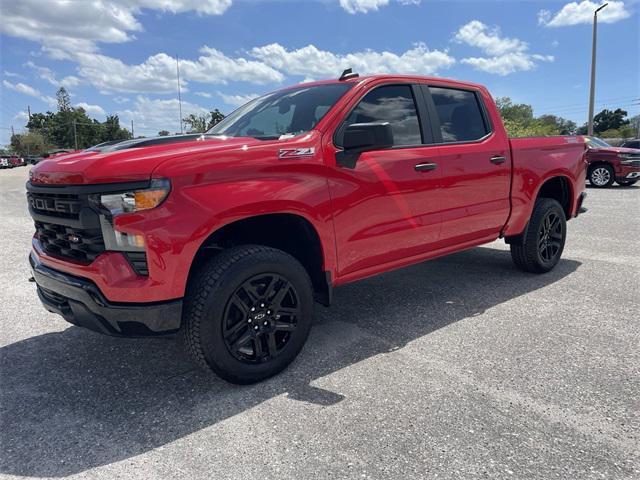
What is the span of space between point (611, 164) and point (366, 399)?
15303 mm

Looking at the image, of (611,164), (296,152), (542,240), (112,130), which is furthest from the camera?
(112,130)

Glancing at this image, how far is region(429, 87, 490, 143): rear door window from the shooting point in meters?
4.04

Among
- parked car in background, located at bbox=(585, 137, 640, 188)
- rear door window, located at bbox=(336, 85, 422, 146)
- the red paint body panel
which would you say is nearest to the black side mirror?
the red paint body panel

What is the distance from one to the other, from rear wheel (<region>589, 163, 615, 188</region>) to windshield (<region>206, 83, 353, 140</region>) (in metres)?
14.4

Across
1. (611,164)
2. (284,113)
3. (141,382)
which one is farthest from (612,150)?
(141,382)

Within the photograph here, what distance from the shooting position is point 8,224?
943 centimetres

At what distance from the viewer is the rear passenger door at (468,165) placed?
394 centimetres

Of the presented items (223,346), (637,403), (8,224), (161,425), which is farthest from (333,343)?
(8,224)

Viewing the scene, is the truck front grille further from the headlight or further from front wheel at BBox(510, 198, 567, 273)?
front wheel at BBox(510, 198, 567, 273)

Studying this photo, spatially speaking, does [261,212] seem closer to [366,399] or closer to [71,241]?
[71,241]

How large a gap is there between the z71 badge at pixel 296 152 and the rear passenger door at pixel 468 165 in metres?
1.32

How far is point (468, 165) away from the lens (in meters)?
4.05

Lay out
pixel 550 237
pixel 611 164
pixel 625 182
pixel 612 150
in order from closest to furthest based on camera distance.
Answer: pixel 550 237 → pixel 612 150 → pixel 611 164 → pixel 625 182

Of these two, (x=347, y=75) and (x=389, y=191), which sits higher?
(x=347, y=75)
